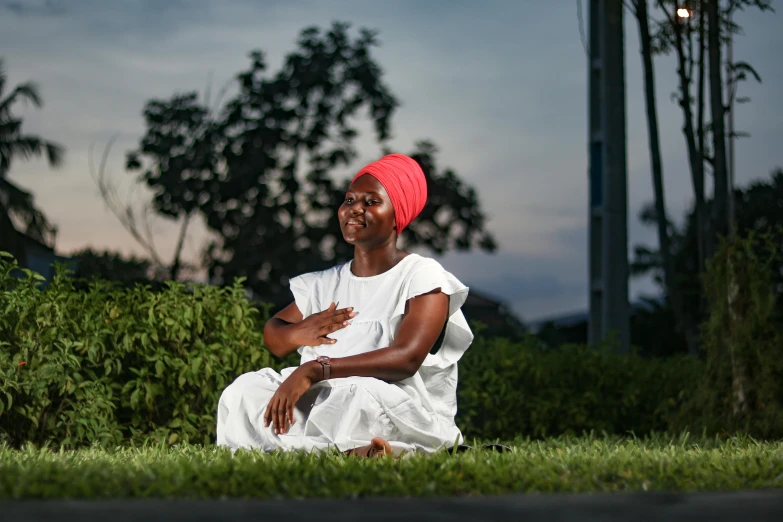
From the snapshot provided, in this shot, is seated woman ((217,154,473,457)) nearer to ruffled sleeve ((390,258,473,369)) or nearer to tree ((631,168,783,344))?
ruffled sleeve ((390,258,473,369))

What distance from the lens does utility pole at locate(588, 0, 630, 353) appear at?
1027 cm

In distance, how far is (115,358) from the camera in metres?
6.05

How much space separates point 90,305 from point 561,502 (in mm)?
3853

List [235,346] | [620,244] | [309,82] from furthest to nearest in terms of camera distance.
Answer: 1. [309,82]
2. [620,244]
3. [235,346]

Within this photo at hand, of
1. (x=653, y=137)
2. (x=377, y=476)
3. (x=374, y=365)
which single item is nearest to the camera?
(x=377, y=476)

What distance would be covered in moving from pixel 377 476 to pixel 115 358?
305 cm

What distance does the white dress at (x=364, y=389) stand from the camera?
177 inches

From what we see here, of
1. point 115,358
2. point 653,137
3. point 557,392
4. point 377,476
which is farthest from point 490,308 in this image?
point 377,476

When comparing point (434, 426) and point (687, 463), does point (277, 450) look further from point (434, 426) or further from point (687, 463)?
point (687, 463)

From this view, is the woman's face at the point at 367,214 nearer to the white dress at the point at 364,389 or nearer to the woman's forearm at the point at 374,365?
the white dress at the point at 364,389

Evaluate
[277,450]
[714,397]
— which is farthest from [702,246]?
[277,450]

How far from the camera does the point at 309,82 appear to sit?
26734 millimetres

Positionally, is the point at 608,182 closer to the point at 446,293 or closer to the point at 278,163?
the point at 446,293

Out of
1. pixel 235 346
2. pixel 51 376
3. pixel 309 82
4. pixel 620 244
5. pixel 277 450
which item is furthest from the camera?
pixel 309 82
